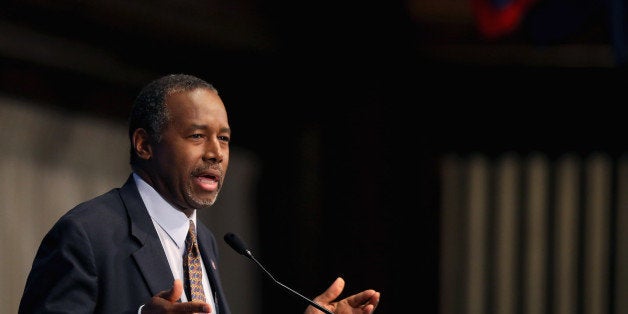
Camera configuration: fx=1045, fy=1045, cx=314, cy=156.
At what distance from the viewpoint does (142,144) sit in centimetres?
199

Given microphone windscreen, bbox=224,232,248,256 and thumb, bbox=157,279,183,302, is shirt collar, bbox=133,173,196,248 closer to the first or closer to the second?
microphone windscreen, bbox=224,232,248,256

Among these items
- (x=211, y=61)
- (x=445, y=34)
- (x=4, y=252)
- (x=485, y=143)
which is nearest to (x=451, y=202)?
(x=485, y=143)

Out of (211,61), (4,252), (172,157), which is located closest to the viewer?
(172,157)

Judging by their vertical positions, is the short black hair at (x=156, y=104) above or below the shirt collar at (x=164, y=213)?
above

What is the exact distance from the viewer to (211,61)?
14.6ft

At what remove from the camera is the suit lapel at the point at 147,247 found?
5.88 feet

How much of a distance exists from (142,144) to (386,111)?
9.52ft

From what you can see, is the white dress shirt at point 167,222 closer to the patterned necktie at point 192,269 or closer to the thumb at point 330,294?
the patterned necktie at point 192,269

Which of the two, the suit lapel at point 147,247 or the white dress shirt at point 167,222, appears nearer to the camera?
the suit lapel at point 147,247

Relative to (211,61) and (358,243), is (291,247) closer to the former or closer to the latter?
(358,243)

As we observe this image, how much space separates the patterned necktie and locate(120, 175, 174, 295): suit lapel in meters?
0.06

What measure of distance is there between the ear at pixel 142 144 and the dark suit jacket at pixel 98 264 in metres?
0.13

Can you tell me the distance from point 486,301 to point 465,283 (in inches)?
5.8

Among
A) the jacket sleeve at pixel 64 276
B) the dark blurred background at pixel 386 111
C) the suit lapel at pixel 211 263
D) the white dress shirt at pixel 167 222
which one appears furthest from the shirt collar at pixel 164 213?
the dark blurred background at pixel 386 111
